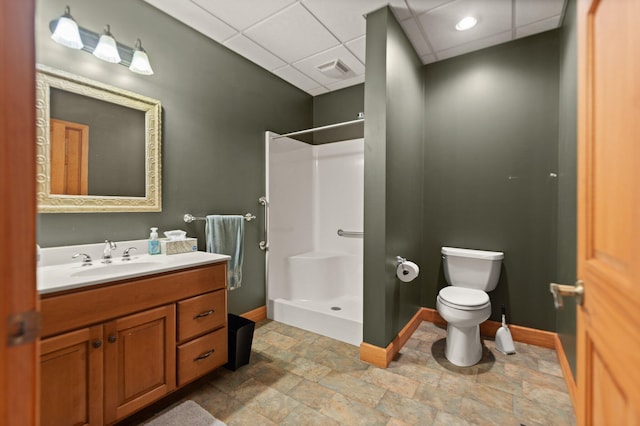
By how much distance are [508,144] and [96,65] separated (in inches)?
122

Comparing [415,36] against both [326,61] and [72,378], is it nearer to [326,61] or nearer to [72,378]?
[326,61]

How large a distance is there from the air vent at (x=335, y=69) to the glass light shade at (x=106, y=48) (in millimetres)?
1685

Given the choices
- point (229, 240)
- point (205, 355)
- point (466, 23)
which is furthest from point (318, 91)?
point (205, 355)

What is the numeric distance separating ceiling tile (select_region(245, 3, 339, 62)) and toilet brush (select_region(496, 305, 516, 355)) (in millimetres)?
2763

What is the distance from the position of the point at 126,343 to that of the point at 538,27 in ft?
11.5

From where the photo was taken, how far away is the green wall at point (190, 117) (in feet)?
5.27

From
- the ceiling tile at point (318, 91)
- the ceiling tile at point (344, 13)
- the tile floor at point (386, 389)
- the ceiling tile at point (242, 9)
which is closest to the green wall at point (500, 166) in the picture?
the tile floor at point (386, 389)

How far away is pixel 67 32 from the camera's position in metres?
1.48

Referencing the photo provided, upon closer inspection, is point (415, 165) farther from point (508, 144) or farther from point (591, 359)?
point (591, 359)

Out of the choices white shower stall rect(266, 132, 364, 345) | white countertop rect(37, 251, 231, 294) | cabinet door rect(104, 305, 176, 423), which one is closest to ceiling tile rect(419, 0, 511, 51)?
white shower stall rect(266, 132, 364, 345)

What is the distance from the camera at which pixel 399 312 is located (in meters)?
2.25

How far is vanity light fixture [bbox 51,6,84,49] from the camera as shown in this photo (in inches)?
57.5

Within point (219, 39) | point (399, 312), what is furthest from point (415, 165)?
point (219, 39)

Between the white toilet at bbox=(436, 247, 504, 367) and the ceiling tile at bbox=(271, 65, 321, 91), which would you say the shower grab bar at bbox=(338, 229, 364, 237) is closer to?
the white toilet at bbox=(436, 247, 504, 367)
